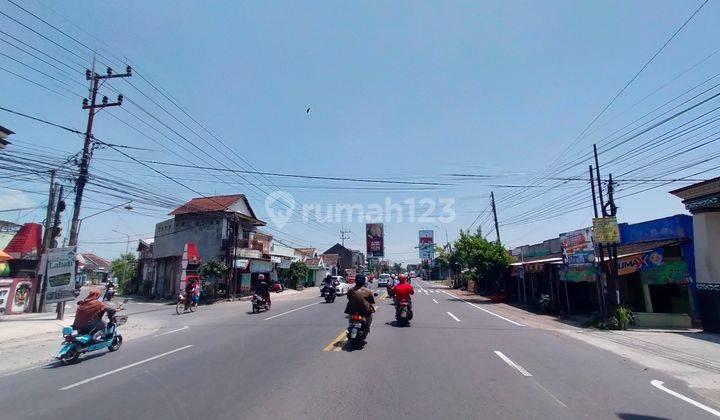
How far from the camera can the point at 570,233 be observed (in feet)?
66.7

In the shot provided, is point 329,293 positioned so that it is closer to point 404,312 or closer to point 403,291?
point 404,312

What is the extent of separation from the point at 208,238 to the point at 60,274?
62.2 ft

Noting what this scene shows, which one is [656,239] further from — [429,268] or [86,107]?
[429,268]

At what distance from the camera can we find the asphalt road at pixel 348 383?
564 cm

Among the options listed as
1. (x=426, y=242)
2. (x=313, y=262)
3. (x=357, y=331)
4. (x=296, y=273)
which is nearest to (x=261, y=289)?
(x=357, y=331)

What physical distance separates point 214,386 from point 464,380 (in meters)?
4.12

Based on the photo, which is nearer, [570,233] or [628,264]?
[628,264]

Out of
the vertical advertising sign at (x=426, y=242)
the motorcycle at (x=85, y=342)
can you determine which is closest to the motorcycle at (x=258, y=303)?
the motorcycle at (x=85, y=342)

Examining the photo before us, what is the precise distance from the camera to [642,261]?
17219mm

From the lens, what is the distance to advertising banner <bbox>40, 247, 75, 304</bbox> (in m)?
17.4

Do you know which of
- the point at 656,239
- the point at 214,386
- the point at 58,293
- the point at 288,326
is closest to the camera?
the point at 214,386

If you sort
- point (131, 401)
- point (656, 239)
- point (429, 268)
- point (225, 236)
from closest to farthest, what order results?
point (131, 401) → point (656, 239) → point (225, 236) → point (429, 268)

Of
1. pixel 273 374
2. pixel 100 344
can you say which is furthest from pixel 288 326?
pixel 273 374

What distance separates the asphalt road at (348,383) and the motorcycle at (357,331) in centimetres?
24
